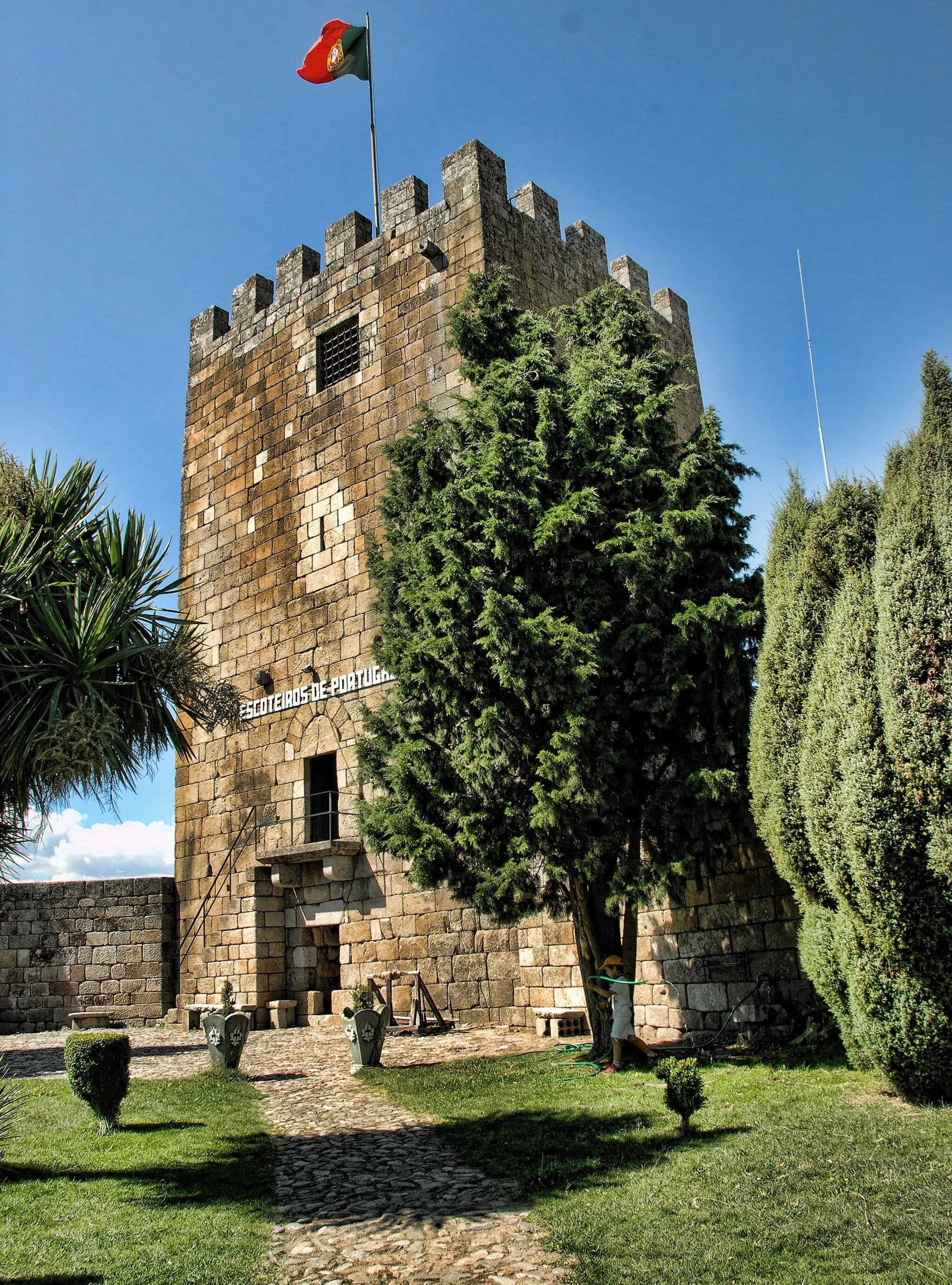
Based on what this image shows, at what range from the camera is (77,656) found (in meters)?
5.36

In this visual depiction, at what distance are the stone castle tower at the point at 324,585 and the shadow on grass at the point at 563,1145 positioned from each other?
13.0 feet

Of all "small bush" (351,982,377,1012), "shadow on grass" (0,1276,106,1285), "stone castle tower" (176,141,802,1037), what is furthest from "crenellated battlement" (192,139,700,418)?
"shadow on grass" (0,1276,106,1285)

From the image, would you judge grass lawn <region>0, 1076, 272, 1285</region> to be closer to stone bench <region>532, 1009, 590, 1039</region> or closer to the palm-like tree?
the palm-like tree

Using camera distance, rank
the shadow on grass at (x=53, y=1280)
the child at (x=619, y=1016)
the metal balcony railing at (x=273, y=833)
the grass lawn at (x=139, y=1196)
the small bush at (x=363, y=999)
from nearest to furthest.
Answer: the shadow on grass at (x=53, y=1280) → the grass lawn at (x=139, y=1196) → the child at (x=619, y=1016) → the small bush at (x=363, y=999) → the metal balcony railing at (x=273, y=833)

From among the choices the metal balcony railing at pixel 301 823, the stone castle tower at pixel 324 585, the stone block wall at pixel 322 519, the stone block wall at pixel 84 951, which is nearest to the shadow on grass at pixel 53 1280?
the stone castle tower at pixel 324 585

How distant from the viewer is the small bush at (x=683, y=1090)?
5.05 m

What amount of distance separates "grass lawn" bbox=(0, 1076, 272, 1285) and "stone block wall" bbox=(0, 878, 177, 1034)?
24.2 ft

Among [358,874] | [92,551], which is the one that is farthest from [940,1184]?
[358,874]

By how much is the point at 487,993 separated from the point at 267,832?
446cm

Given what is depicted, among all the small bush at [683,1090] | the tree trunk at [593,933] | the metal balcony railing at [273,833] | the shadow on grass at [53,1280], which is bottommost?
the shadow on grass at [53,1280]

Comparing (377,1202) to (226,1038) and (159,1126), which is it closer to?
(159,1126)

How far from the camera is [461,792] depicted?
7.95 metres

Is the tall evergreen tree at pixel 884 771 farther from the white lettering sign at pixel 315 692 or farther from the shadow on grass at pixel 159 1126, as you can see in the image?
the white lettering sign at pixel 315 692

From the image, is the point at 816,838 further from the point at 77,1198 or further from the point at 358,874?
the point at 358,874
